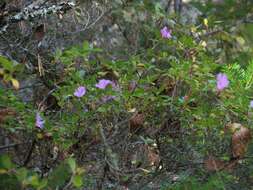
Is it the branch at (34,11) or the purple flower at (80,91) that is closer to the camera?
the purple flower at (80,91)

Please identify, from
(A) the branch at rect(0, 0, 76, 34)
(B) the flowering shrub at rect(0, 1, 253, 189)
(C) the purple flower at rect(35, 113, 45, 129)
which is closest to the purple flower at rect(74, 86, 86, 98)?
(B) the flowering shrub at rect(0, 1, 253, 189)

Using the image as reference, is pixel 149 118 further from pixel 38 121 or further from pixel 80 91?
pixel 38 121

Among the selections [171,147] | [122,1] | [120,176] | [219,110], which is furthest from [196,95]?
[122,1]

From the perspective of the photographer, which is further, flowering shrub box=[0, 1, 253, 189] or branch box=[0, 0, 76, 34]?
branch box=[0, 0, 76, 34]

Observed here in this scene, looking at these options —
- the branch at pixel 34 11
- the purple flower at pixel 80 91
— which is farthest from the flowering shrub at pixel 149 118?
the branch at pixel 34 11

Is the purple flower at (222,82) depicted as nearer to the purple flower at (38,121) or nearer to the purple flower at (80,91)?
the purple flower at (80,91)

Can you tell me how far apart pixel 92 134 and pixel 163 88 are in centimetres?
41

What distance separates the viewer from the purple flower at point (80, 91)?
2270 mm

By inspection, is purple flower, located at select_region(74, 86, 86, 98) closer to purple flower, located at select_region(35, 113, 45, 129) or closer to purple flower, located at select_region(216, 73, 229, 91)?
purple flower, located at select_region(35, 113, 45, 129)

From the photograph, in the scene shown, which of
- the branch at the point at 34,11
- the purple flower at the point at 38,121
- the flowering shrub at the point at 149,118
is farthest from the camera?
the branch at the point at 34,11

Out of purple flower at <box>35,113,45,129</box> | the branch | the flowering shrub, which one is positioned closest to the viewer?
purple flower at <box>35,113,45,129</box>

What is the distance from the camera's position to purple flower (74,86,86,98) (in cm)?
227

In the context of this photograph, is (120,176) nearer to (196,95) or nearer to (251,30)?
(196,95)

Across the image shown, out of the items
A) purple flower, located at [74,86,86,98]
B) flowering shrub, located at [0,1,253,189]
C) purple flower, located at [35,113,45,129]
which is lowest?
flowering shrub, located at [0,1,253,189]
